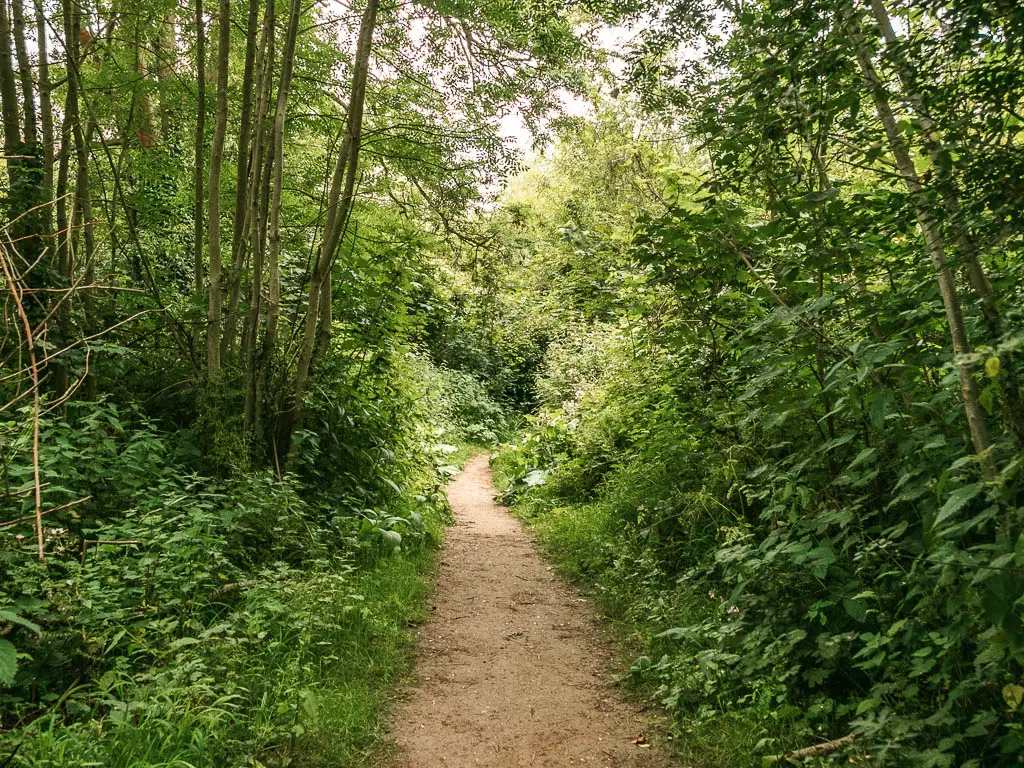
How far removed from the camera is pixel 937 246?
2.63 meters

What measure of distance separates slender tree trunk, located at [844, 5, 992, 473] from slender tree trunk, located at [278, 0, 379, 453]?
4.80m

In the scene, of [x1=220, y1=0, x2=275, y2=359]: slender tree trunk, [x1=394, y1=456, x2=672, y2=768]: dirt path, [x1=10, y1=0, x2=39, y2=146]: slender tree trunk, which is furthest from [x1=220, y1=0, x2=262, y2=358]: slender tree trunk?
[x1=394, y1=456, x2=672, y2=768]: dirt path

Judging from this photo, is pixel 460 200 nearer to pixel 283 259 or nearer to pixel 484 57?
pixel 484 57

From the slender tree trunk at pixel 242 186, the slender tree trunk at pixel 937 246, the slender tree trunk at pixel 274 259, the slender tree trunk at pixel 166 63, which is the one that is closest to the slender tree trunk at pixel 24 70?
the slender tree trunk at pixel 166 63

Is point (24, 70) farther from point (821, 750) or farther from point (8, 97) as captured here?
point (821, 750)

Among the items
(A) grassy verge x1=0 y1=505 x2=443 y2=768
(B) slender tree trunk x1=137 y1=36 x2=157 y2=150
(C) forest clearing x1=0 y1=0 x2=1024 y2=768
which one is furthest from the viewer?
(B) slender tree trunk x1=137 y1=36 x2=157 y2=150

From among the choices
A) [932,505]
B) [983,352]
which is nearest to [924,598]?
[932,505]

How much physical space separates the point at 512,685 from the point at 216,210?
5139 millimetres

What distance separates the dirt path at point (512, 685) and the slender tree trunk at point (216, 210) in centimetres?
329

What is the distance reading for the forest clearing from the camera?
2.80m

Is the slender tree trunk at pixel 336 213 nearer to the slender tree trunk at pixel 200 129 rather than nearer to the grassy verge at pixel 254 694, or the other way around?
the slender tree trunk at pixel 200 129

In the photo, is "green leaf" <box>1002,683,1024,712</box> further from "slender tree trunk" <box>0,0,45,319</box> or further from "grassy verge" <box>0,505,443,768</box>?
"slender tree trunk" <box>0,0,45,319</box>

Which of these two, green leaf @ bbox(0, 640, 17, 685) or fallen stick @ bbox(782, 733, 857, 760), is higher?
green leaf @ bbox(0, 640, 17, 685)

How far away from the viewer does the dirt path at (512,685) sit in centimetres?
373
